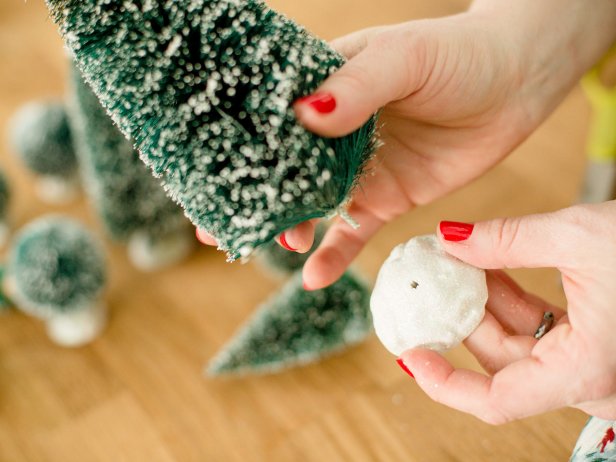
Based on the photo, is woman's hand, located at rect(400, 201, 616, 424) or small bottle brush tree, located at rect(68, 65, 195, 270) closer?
woman's hand, located at rect(400, 201, 616, 424)

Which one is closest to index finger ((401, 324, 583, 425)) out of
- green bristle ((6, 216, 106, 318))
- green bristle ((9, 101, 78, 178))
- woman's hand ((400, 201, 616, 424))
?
woman's hand ((400, 201, 616, 424))

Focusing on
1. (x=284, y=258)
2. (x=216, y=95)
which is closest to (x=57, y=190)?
(x=284, y=258)

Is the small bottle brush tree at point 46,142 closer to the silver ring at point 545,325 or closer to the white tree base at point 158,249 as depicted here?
the white tree base at point 158,249

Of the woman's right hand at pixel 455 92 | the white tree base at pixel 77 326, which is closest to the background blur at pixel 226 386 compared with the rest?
the white tree base at pixel 77 326

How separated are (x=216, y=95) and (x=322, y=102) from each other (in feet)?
0.18

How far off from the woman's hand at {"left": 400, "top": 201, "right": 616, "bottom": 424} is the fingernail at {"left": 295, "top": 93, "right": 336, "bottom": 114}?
0.12 m

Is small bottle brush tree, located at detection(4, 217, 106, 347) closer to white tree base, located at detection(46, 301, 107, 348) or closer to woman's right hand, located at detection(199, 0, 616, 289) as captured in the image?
white tree base, located at detection(46, 301, 107, 348)

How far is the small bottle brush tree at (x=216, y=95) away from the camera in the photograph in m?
0.35

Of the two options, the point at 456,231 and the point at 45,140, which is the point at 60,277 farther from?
the point at 456,231

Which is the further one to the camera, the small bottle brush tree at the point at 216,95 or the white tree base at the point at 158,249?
the white tree base at the point at 158,249

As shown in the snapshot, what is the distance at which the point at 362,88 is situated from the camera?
364 mm

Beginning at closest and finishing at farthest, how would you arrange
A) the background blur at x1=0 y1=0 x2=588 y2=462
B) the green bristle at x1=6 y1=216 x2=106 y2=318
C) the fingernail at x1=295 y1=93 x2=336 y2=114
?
the fingernail at x1=295 y1=93 x2=336 y2=114
the background blur at x1=0 y1=0 x2=588 y2=462
the green bristle at x1=6 y1=216 x2=106 y2=318

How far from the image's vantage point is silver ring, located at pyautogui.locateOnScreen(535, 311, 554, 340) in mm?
437

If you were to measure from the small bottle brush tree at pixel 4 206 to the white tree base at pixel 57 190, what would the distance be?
0.20ft
